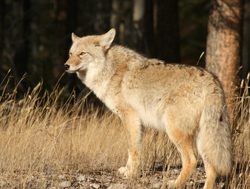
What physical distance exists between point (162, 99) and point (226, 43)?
8.81 ft

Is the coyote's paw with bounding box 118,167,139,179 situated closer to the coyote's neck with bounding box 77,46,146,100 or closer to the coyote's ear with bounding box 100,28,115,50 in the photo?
the coyote's neck with bounding box 77,46,146,100

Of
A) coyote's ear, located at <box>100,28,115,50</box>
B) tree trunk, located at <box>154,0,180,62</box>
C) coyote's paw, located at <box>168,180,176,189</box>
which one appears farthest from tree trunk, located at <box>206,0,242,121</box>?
tree trunk, located at <box>154,0,180,62</box>

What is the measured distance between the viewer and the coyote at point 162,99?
6734 millimetres

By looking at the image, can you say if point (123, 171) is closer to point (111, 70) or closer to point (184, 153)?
point (184, 153)

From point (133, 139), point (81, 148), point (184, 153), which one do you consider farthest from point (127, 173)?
point (81, 148)

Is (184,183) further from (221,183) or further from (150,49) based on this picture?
(150,49)

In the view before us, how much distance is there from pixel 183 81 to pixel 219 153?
3.13 feet

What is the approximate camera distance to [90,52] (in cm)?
805

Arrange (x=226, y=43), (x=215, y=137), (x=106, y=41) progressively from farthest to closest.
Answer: (x=226, y=43) < (x=106, y=41) < (x=215, y=137)

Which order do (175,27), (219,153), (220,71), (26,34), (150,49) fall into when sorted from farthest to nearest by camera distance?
(26,34), (150,49), (175,27), (220,71), (219,153)

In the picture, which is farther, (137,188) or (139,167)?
(139,167)

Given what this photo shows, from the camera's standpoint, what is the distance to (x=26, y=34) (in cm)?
2103

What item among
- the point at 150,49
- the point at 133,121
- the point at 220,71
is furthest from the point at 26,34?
the point at 133,121

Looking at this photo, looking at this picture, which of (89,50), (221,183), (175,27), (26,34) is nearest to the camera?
(221,183)
